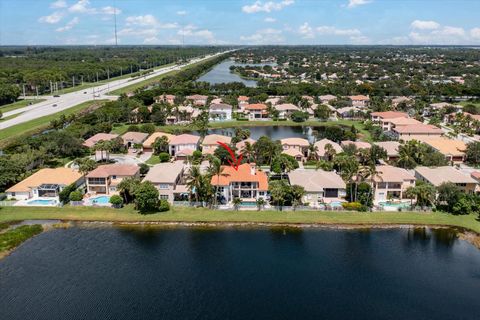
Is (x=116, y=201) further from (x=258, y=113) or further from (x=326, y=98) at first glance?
(x=326, y=98)

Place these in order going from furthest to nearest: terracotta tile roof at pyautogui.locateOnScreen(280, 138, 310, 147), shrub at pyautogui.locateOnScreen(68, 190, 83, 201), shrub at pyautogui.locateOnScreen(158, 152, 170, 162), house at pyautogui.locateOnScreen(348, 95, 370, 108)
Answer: house at pyautogui.locateOnScreen(348, 95, 370, 108), terracotta tile roof at pyautogui.locateOnScreen(280, 138, 310, 147), shrub at pyautogui.locateOnScreen(158, 152, 170, 162), shrub at pyautogui.locateOnScreen(68, 190, 83, 201)

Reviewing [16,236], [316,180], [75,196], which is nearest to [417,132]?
[316,180]

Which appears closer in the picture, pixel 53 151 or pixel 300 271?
pixel 300 271

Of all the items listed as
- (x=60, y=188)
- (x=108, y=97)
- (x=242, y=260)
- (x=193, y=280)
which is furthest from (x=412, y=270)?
(x=108, y=97)

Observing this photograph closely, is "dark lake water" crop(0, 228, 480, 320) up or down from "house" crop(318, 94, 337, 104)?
→ down

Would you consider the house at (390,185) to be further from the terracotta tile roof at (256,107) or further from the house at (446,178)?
the terracotta tile roof at (256,107)

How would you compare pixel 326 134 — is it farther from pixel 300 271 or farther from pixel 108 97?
pixel 108 97

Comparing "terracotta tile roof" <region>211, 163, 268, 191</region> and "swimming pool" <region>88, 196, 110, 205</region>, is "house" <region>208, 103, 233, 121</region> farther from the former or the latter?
"swimming pool" <region>88, 196, 110, 205</region>

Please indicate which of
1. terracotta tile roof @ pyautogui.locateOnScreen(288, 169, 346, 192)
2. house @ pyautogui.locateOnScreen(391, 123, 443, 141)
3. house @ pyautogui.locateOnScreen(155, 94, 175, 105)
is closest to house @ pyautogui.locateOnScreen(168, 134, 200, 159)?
terracotta tile roof @ pyautogui.locateOnScreen(288, 169, 346, 192)
